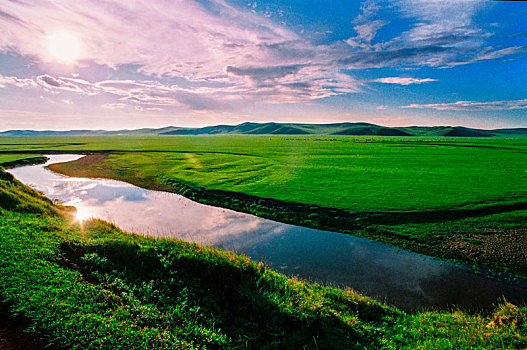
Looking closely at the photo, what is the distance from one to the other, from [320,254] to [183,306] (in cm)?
1078

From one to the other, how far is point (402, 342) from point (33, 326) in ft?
34.6

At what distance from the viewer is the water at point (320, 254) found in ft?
41.0

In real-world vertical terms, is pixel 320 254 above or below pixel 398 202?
below

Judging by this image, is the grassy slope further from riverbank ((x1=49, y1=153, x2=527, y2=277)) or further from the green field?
the green field

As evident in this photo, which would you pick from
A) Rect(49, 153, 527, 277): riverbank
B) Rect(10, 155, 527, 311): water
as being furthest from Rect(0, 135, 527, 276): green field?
Rect(10, 155, 527, 311): water

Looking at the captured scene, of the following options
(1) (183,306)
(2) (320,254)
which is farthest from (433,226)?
(1) (183,306)

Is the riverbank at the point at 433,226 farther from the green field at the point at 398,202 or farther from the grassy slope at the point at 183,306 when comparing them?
the grassy slope at the point at 183,306

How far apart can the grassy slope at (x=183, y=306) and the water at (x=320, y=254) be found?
9.01ft

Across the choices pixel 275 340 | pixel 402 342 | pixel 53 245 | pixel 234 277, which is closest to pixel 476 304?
pixel 402 342

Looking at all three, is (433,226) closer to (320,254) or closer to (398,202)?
(398,202)

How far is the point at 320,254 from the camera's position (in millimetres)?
16469

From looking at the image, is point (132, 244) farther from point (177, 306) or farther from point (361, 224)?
point (361, 224)

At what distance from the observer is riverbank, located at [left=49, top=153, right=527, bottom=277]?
51.6 feet

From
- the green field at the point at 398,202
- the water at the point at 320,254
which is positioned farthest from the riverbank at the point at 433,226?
the water at the point at 320,254
